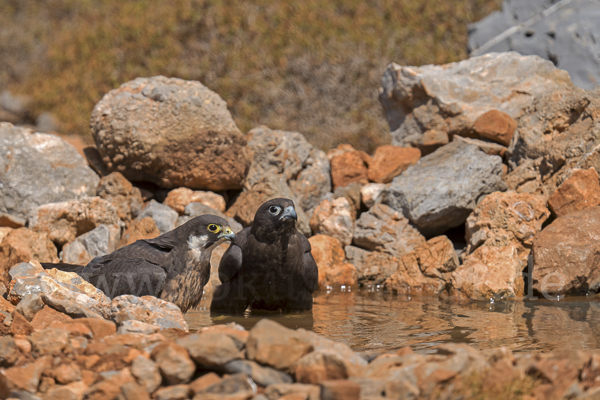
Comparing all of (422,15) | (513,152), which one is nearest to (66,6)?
(422,15)

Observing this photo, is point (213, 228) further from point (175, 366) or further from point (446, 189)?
point (446, 189)

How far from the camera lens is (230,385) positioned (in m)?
3.10

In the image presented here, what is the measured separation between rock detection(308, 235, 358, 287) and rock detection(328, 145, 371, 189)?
1379mm

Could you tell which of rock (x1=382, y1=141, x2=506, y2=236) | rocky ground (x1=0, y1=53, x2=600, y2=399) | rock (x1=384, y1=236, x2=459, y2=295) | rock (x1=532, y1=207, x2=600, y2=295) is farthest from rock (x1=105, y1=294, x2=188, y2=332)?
rock (x1=382, y1=141, x2=506, y2=236)

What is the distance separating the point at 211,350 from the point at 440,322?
314 centimetres

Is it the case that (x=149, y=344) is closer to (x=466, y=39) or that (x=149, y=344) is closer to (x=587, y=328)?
(x=587, y=328)

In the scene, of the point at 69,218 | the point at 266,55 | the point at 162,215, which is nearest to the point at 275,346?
the point at 162,215

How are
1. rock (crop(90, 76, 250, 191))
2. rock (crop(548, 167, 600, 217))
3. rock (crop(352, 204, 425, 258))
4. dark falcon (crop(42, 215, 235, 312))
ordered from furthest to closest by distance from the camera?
rock (crop(90, 76, 250, 191)) < rock (crop(352, 204, 425, 258)) < rock (crop(548, 167, 600, 217)) < dark falcon (crop(42, 215, 235, 312))

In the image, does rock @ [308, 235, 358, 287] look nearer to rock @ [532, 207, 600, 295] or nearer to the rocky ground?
the rocky ground

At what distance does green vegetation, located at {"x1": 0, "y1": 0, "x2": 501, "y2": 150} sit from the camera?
1409 cm

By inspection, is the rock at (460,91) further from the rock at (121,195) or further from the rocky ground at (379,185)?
the rock at (121,195)

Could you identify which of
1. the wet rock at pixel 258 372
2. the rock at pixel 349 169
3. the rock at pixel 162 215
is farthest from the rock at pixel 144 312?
the rock at pixel 349 169

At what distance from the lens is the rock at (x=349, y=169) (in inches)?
365

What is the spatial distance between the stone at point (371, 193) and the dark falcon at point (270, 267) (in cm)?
248
